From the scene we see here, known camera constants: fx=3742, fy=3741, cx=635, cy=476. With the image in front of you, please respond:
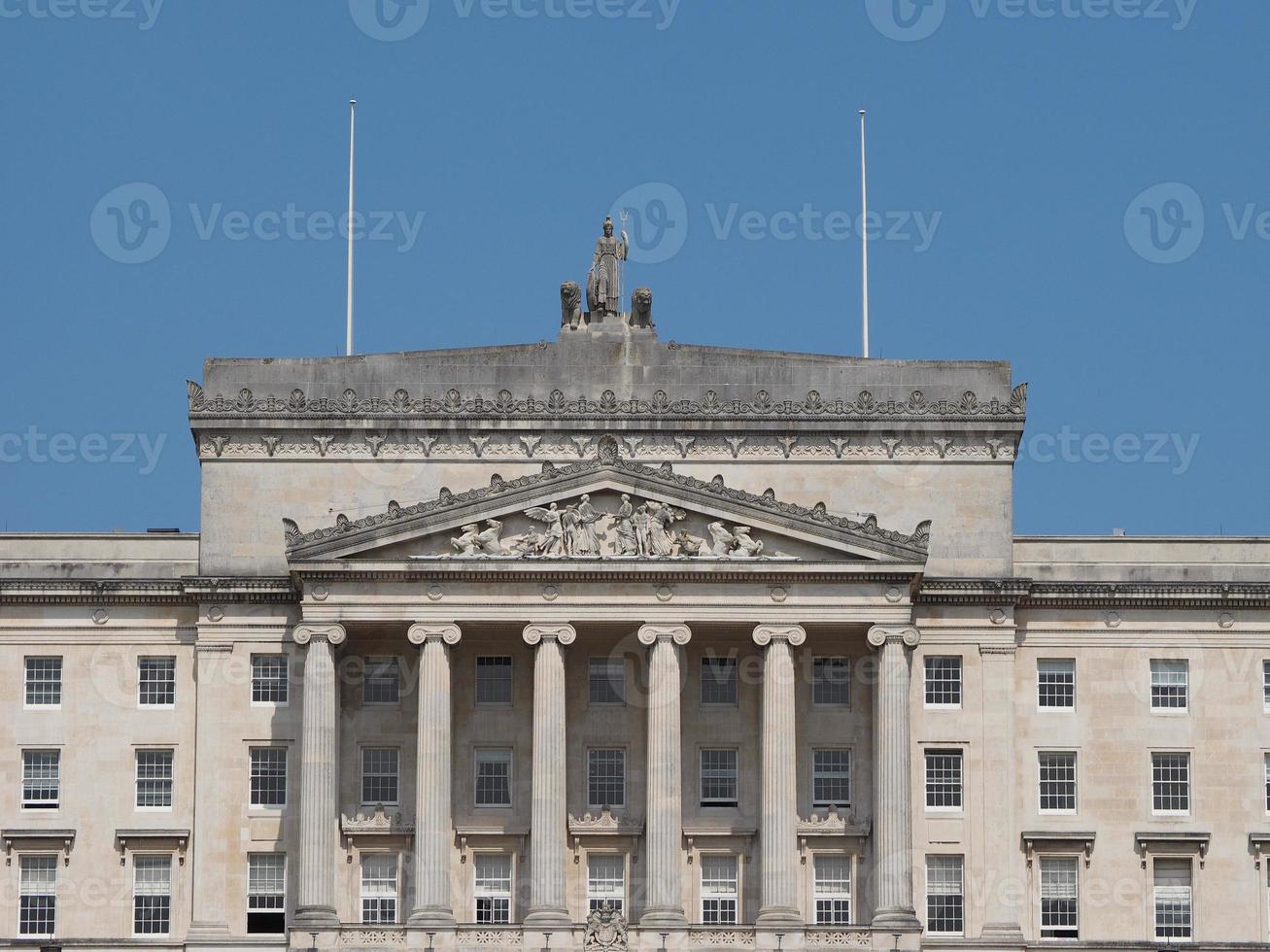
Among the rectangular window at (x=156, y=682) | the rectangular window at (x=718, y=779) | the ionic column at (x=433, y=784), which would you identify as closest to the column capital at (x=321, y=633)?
the ionic column at (x=433, y=784)

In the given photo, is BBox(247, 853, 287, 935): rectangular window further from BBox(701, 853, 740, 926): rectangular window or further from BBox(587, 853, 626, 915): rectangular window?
BBox(701, 853, 740, 926): rectangular window

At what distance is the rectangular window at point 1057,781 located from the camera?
434 feet

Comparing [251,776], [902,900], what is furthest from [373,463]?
[902,900]

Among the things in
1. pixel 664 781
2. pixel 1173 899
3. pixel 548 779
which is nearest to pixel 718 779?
pixel 664 781

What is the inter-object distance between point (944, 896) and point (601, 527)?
1751 cm

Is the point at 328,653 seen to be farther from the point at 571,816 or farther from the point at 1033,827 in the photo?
the point at 1033,827

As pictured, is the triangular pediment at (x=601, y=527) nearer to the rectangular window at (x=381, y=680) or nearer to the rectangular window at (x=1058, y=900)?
the rectangular window at (x=381, y=680)

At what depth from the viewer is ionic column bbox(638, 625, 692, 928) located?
125812mm

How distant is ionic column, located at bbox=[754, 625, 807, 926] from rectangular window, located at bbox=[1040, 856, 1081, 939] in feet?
31.2

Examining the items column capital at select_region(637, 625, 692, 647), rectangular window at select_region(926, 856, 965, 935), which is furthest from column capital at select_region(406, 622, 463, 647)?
rectangular window at select_region(926, 856, 965, 935)

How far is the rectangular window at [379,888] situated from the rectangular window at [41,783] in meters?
11.6

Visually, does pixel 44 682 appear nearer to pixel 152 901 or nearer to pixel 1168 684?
pixel 152 901

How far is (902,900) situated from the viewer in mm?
125688

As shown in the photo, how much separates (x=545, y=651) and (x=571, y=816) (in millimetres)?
6031
